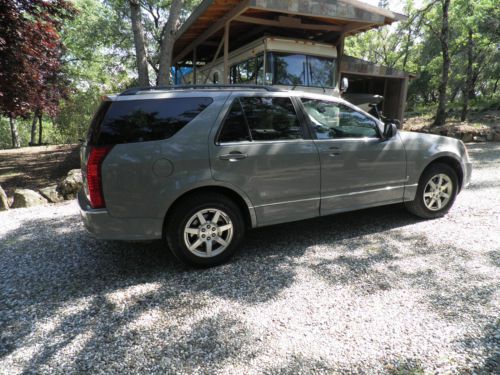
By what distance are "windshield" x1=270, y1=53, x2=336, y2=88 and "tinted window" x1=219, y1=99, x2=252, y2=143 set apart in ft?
21.1

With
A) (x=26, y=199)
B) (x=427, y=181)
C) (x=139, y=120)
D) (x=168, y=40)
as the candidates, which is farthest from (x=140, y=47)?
(x=427, y=181)

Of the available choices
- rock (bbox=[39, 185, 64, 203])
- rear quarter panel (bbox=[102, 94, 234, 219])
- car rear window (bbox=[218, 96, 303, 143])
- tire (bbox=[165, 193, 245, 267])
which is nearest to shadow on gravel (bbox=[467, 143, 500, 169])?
car rear window (bbox=[218, 96, 303, 143])

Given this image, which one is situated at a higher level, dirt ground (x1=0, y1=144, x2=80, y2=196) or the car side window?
the car side window

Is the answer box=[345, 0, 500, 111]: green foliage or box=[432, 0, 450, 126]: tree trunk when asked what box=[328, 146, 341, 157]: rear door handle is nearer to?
box=[345, 0, 500, 111]: green foliage

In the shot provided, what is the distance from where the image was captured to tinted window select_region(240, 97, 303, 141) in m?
3.55

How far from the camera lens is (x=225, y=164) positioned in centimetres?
332

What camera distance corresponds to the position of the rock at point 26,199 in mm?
6102

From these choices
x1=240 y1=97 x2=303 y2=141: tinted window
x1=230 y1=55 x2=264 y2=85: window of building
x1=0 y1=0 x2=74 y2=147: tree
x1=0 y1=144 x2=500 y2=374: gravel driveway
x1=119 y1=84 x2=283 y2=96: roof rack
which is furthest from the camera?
x1=230 y1=55 x2=264 y2=85: window of building

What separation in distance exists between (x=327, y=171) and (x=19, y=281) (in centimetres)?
348

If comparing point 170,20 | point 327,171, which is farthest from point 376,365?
point 170,20

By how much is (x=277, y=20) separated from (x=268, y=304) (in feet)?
29.3

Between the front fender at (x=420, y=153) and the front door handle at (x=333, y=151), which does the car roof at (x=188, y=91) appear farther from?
the front fender at (x=420, y=153)

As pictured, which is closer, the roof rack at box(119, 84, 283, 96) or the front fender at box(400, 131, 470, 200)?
the roof rack at box(119, 84, 283, 96)

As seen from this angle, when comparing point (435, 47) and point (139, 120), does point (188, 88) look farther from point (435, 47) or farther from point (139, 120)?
point (435, 47)
